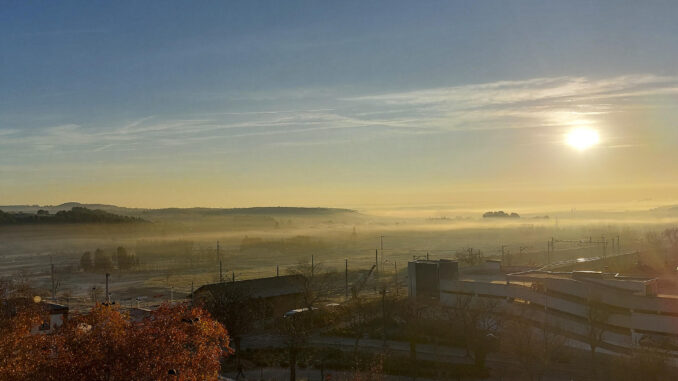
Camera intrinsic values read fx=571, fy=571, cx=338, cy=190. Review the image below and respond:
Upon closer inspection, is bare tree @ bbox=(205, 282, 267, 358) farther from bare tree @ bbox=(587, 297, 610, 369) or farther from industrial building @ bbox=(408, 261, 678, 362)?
bare tree @ bbox=(587, 297, 610, 369)

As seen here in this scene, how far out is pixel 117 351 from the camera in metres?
19.5

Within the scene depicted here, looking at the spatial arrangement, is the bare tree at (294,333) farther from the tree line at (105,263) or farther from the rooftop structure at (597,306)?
the tree line at (105,263)

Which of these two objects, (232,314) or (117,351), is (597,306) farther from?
(117,351)

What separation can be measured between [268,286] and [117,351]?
40538mm

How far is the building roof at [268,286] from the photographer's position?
55000 millimetres

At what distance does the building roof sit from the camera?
5500cm

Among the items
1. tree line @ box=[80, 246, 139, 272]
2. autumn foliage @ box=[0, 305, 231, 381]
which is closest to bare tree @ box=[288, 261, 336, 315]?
autumn foliage @ box=[0, 305, 231, 381]

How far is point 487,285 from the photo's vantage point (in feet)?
171

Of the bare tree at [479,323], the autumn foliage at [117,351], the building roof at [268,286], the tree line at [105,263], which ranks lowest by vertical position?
the tree line at [105,263]

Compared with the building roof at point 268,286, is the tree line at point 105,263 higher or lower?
lower

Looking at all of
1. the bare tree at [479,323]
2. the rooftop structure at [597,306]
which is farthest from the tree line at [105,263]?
the bare tree at [479,323]

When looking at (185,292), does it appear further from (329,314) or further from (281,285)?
(329,314)

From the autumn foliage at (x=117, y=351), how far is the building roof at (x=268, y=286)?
102 feet

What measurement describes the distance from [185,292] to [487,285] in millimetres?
48139
